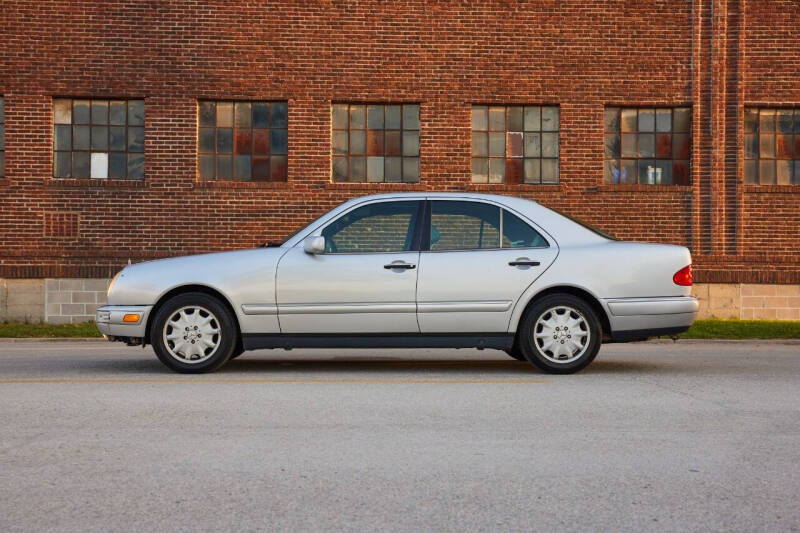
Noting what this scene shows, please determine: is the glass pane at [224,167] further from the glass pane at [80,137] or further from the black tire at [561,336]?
the black tire at [561,336]

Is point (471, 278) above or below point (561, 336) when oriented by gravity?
above

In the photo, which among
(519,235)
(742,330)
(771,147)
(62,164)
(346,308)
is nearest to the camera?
(346,308)

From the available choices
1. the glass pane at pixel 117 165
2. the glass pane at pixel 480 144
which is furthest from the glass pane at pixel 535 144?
the glass pane at pixel 117 165

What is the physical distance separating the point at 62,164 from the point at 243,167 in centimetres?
318

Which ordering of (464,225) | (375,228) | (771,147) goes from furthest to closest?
1. (771,147)
2. (464,225)
3. (375,228)

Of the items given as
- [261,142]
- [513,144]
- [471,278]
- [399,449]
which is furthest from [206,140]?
[399,449]


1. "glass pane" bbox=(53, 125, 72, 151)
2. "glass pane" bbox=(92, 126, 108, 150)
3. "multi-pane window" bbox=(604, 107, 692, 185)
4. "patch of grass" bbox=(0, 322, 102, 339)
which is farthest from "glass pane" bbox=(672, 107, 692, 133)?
"glass pane" bbox=(53, 125, 72, 151)

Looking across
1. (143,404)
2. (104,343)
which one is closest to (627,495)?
(143,404)

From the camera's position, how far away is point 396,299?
966 centimetres

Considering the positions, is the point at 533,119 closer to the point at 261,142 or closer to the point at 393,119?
the point at 393,119

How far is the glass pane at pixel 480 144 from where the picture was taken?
19344mm

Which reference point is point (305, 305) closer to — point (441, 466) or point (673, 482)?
point (441, 466)

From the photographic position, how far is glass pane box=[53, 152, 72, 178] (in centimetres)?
1894

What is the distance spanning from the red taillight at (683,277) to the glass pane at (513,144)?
9708 millimetres
